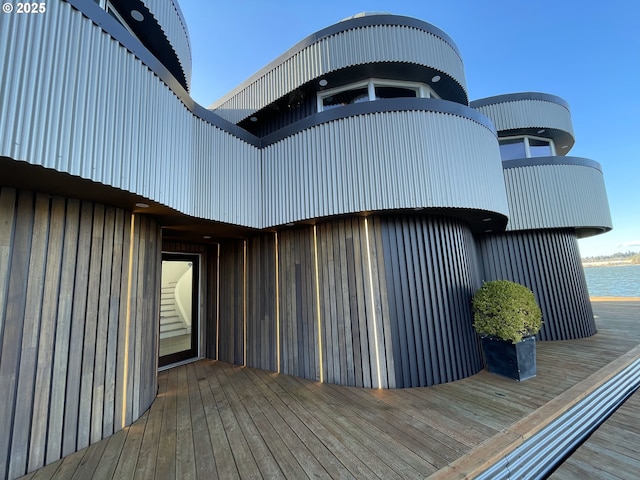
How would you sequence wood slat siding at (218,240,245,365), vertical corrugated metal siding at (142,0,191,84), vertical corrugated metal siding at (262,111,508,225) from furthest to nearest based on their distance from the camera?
Result: wood slat siding at (218,240,245,365)
vertical corrugated metal siding at (262,111,508,225)
vertical corrugated metal siding at (142,0,191,84)

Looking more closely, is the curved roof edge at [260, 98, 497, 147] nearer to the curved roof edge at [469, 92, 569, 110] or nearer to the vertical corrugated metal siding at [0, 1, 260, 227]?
the vertical corrugated metal siding at [0, 1, 260, 227]

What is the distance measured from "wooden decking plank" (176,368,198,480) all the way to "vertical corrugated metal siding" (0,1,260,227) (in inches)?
105

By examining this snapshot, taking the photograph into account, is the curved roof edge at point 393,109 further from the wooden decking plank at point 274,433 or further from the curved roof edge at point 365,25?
the wooden decking plank at point 274,433

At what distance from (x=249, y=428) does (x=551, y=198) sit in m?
8.36

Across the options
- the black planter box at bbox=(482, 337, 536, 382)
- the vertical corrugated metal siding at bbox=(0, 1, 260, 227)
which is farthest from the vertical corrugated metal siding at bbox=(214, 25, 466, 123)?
the black planter box at bbox=(482, 337, 536, 382)

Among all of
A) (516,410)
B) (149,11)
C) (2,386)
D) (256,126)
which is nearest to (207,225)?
(2,386)

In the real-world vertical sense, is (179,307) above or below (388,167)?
below

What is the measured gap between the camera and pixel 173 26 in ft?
14.3

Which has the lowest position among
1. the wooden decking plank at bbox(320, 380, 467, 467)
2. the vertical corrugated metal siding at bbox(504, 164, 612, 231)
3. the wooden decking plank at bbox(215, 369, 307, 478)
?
the wooden decking plank at bbox(320, 380, 467, 467)

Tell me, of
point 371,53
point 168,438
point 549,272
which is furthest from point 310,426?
point 549,272

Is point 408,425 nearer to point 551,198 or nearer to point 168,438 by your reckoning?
point 168,438

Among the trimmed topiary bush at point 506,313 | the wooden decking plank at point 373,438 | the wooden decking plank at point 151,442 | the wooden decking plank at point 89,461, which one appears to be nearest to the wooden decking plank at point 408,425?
the wooden decking plank at point 373,438

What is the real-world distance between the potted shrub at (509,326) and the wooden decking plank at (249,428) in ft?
12.7

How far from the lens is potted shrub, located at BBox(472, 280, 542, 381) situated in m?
4.15
